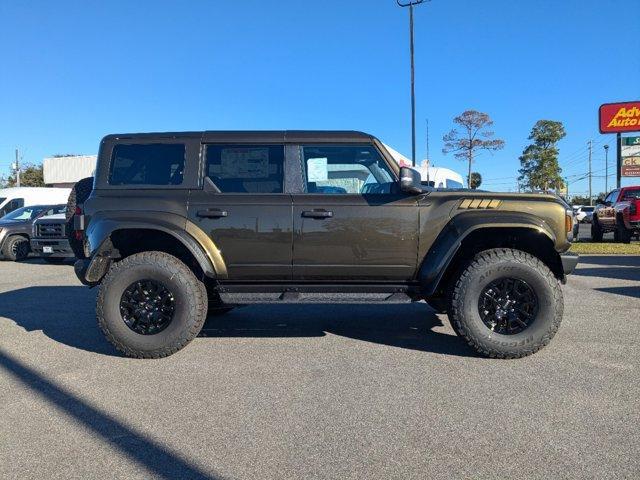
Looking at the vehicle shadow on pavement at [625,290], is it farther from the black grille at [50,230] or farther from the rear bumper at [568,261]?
the black grille at [50,230]

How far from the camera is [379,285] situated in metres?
4.70

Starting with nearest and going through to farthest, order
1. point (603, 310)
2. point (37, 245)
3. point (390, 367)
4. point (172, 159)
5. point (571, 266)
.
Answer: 1. point (390, 367)
2. point (571, 266)
3. point (172, 159)
4. point (603, 310)
5. point (37, 245)

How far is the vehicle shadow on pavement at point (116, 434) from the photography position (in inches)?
103

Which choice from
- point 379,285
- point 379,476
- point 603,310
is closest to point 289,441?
point 379,476

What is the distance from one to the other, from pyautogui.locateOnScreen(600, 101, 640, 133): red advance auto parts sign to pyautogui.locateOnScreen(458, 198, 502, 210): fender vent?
16.8 m

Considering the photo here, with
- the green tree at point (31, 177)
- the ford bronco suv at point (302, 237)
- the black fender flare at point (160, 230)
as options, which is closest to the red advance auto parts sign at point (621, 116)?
the ford bronco suv at point (302, 237)

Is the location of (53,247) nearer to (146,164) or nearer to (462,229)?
(146,164)

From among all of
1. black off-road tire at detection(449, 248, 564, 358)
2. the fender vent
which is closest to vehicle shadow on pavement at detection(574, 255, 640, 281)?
black off-road tire at detection(449, 248, 564, 358)

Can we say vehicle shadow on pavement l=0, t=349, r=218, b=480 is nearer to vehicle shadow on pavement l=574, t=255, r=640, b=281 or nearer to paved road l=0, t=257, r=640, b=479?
paved road l=0, t=257, r=640, b=479

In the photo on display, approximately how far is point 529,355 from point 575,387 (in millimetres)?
737

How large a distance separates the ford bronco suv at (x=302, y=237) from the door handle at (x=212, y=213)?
0.03 feet

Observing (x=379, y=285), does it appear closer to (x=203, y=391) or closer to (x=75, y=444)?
(x=203, y=391)

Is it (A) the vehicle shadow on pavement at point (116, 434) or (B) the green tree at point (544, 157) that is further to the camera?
(B) the green tree at point (544, 157)

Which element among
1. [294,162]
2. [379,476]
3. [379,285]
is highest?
[294,162]
